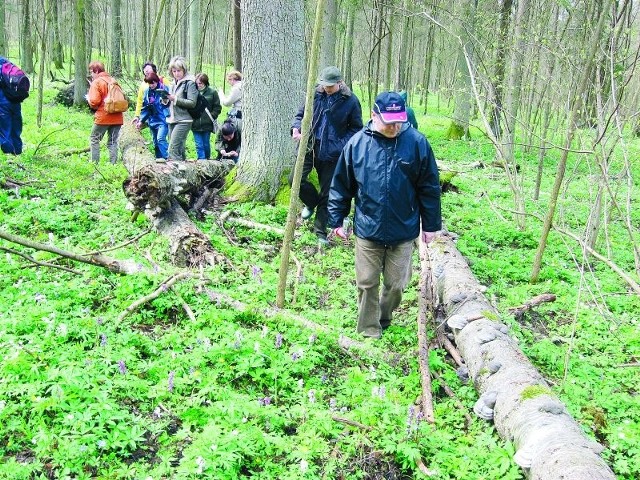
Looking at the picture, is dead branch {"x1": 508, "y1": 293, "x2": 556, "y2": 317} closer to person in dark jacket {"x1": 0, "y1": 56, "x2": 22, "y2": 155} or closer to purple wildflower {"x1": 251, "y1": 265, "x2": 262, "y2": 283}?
purple wildflower {"x1": 251, "y1": 265, "x2": 262, "y2": 283}

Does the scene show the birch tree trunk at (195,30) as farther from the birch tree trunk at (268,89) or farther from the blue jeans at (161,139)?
the birch tree trunk at (268,89)

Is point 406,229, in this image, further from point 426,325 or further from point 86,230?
point 86,230

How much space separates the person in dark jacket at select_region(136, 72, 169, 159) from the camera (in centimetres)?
950

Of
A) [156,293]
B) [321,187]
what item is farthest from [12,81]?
[156,293]

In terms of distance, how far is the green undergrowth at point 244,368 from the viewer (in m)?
3.09

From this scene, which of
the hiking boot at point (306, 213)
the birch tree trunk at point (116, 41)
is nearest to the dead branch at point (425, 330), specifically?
the hiking boot at point (306, 213)

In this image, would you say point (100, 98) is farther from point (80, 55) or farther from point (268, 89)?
point (80, 55)

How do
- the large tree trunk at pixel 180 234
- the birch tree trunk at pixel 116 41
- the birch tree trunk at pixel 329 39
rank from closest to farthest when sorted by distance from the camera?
the large tree trunk at pixel 180 234
the birch tree trunk at pixel 329 39
the birch tree trunk at pixel 116 41

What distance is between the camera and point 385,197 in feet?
14.1

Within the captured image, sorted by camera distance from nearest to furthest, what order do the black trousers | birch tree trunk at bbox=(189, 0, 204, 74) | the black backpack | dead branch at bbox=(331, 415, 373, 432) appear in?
dead branch at bbox=(331, 415, 373, 432), the black trousers, the black backpack, birch tree trunk at bbox=(189, 0, 204, 74)

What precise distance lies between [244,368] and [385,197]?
69.7 inches

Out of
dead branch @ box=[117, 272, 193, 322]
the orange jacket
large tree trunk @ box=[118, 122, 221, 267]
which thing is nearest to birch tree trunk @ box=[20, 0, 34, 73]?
the orange jacket

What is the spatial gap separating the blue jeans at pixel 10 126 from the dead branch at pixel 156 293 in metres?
5.26

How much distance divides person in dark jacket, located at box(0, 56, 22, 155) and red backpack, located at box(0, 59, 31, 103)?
0.29ft
